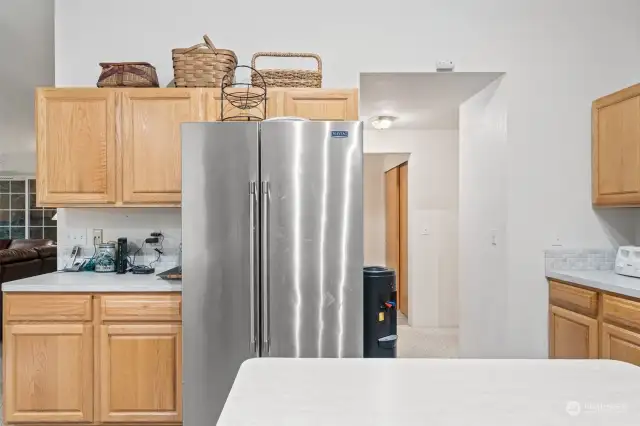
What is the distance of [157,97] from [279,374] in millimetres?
2274

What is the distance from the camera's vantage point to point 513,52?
3.11 m

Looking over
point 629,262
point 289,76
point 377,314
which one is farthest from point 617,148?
point 289,76

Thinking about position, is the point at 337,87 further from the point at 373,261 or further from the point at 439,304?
the point at 373,261

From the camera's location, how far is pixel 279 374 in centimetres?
102

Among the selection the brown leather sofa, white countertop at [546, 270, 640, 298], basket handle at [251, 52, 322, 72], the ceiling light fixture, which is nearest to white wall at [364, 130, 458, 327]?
the ceiling light fixture

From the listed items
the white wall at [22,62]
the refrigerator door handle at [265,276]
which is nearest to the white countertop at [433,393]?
the refrigerator door handle at [265,276]

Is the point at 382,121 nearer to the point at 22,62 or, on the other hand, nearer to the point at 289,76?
the point at 289,76

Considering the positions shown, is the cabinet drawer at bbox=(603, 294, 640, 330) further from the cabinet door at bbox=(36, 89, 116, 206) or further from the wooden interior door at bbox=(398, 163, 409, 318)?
the wooden interior door at bbox=(398, 163, 409, 318)

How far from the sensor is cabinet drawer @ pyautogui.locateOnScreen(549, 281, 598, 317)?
2.53 metres

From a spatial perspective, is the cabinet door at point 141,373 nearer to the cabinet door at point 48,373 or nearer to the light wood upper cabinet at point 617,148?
the cabinet door at point 48,373

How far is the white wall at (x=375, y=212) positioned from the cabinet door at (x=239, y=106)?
460 centimetres

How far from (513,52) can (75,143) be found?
2.93m

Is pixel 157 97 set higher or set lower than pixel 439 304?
higher

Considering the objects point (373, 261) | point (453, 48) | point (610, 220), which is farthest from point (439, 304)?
point (453, 48)
